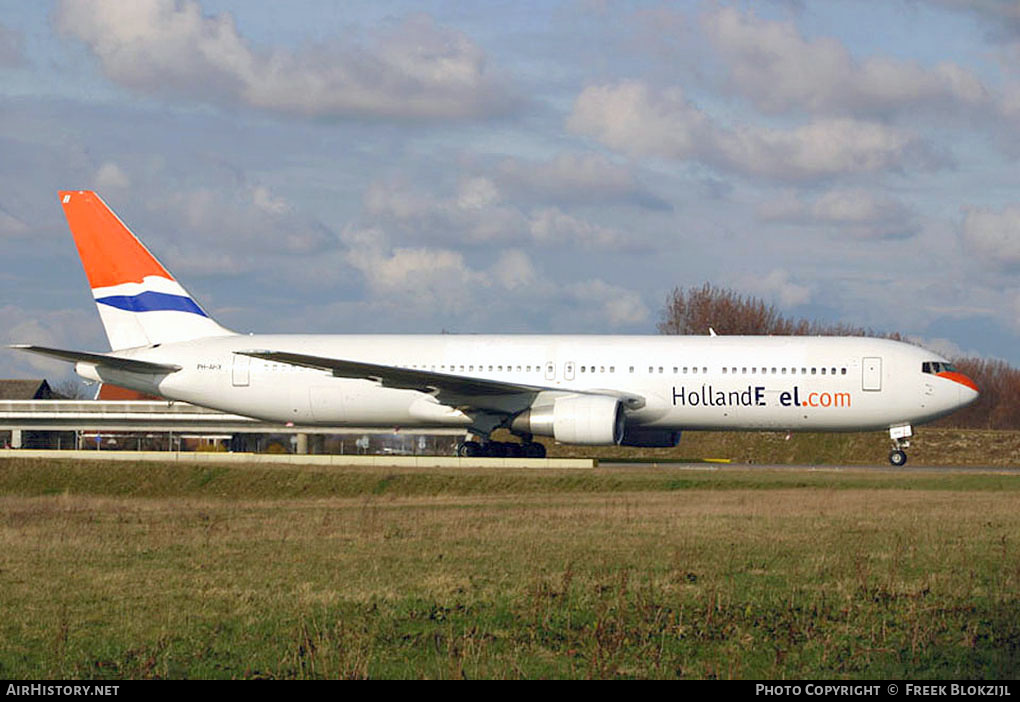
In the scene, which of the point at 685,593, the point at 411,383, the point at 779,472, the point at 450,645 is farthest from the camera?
the point at 411,383

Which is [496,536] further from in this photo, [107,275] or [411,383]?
[107,275]

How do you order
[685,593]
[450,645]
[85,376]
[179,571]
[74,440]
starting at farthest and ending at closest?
1. [74,440]
2. [85,376]
3. [179,571]
4. [685,593]
5. [450,645]

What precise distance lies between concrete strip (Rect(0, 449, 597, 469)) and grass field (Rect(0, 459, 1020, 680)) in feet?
42.0

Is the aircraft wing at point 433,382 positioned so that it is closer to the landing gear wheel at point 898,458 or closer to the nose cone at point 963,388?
the landing gear wheel at point 898,458

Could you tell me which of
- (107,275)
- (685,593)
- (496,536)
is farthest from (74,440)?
(685,593)

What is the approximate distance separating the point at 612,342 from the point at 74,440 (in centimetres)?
4915

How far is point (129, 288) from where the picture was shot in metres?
41.9

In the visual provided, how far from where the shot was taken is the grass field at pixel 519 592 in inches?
378

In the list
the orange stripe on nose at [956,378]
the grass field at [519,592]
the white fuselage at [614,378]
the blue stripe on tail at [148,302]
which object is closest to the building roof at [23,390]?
the blue stripe on tail at [148,302]

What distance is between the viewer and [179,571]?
14109 mm

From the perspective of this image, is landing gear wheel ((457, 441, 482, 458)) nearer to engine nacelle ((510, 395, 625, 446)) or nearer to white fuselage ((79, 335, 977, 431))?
white fuselage ((79, 335, 977, 431))

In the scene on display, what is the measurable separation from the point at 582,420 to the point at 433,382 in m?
4.62

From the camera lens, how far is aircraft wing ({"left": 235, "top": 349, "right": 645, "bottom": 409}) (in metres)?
36.0

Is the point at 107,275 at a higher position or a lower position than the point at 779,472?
higher
